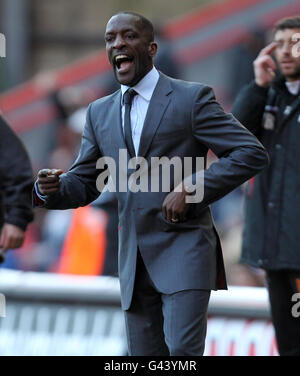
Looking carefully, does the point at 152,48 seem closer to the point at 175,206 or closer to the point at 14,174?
the point at 175,206

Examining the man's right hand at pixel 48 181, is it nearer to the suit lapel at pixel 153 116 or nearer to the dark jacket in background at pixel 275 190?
the suit lapel at pixel 153 116

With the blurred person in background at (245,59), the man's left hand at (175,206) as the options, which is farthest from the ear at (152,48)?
the blurred person in background at (245,59)

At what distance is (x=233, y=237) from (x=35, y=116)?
4.14 meters

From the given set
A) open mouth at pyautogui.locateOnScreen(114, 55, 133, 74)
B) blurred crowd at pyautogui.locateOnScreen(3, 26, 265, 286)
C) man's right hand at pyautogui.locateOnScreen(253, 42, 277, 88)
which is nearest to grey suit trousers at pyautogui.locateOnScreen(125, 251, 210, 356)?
open mouth at pyautogui.locateOnScreen(114, 55, 133, 74)

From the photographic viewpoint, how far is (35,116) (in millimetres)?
13148

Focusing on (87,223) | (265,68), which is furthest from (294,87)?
(87,223)

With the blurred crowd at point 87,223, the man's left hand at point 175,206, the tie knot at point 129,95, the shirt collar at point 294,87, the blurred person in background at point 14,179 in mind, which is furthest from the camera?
the blurred crowd at point 87,223

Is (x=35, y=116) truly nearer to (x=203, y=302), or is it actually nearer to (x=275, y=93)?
(x=275, y=93)

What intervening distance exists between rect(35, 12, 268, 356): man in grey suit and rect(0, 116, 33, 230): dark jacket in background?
3.96ft

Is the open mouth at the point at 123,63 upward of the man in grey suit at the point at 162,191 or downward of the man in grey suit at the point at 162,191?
upward

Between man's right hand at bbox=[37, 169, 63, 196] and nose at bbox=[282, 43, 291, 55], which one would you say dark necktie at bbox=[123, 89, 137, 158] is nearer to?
man's right hand at bbox=[37, 169, 63, 196]

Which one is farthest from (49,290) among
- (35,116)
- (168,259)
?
(35,116)

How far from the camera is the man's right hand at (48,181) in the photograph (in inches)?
188

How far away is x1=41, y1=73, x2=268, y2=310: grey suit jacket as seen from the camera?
15.7 ft
